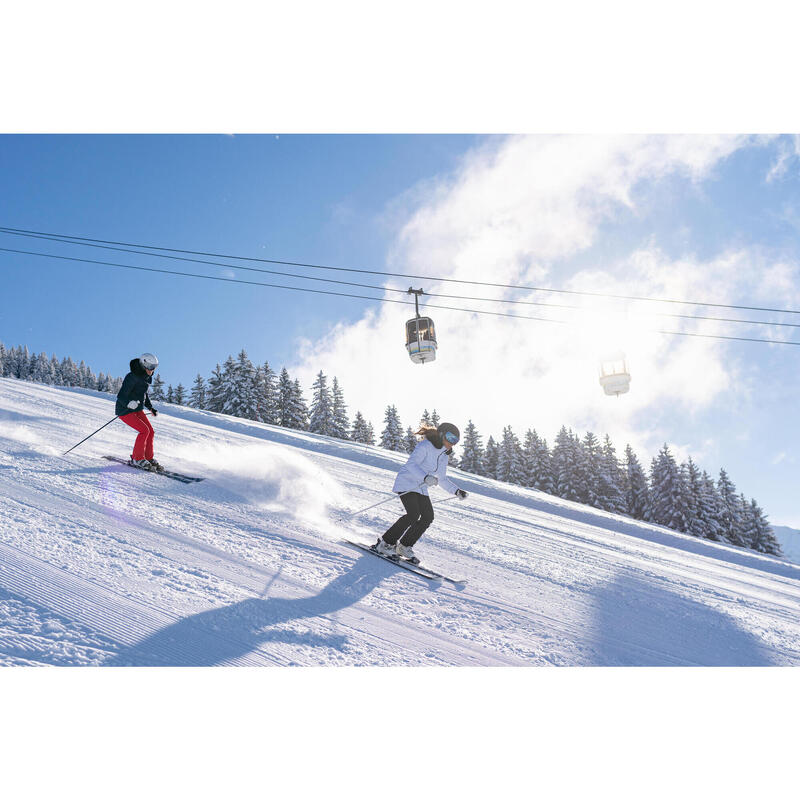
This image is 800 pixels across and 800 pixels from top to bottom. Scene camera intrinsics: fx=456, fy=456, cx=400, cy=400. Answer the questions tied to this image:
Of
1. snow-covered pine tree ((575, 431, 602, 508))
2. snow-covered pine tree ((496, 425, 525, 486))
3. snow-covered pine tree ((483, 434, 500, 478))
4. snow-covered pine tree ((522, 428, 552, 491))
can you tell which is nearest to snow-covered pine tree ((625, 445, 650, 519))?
snow-covered pine tree ((575, 431, 602, 508))

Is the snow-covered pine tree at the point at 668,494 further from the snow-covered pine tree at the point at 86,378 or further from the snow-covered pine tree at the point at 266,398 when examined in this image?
the snow-covered pine tree at the point at 86,378

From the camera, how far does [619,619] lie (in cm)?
462

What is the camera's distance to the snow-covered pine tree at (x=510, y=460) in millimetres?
49406

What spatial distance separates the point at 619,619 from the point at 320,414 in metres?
48.2

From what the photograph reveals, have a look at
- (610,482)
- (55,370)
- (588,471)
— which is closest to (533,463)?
(588,471)

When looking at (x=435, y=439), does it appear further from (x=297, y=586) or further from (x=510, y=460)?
(x=510, y=460)

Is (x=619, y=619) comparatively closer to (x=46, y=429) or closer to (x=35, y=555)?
(x=35, y=555)

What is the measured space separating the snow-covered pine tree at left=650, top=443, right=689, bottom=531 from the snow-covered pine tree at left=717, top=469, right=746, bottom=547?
3.50 meters

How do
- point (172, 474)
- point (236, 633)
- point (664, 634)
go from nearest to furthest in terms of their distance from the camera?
point (236, 633)
point (664, 634)
point (172, 474)

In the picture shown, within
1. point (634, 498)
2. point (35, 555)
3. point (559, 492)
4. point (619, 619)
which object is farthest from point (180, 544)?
point (634, 498)

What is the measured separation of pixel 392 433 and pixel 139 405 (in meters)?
46.5

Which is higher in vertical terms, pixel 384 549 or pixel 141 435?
pixel 141 435

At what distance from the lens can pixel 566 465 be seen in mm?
47531

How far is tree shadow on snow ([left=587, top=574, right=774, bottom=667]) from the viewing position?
393 centimetres
